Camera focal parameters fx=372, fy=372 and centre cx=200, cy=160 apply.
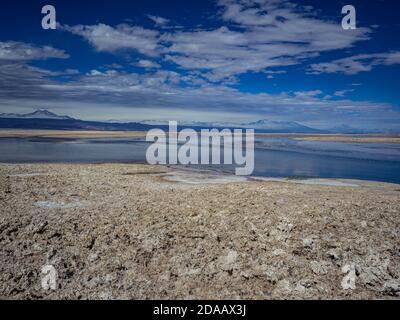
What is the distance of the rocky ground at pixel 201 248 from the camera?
7.93m

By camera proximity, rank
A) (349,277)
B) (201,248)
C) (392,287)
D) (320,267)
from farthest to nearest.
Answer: (201,248)
(320,267)
(349,277)
(392,287)

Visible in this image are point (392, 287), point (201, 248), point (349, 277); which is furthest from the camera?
point (201, 248)

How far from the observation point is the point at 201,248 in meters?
9.13

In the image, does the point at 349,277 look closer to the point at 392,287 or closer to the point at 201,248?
the point at 392,287

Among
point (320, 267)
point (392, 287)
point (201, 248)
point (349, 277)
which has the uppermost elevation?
point (201, 248)

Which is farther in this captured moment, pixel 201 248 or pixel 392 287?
pixel 201 248

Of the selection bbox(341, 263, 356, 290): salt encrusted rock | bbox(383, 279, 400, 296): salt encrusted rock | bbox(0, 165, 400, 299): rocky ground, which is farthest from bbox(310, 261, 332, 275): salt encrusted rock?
bbox(383, 279, 400, 296): salt encrusted rock

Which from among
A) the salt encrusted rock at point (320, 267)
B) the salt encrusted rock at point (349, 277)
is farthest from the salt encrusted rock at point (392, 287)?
the salt encrusted rock at point (320, 267)

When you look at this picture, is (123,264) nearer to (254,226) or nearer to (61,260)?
(61,260)

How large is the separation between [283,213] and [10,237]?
7202mm

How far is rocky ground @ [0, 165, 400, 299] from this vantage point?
7930mm

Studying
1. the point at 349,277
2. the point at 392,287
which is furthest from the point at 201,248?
the point at 392,287

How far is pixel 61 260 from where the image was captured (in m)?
8.48

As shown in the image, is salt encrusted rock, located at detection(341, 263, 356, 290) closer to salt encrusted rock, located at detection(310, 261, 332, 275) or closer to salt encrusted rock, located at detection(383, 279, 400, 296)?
salt encrusted rock, located at detection(310, 261, 332, 275)
